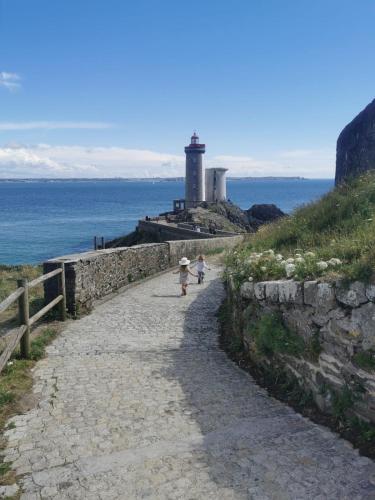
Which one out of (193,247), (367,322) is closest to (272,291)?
(367,322)

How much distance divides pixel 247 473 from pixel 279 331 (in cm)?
224

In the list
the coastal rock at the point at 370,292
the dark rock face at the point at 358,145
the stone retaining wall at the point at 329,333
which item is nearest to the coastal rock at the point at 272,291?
the stone retaining wall at the point at 329,333

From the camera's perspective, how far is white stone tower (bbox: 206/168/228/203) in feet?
235

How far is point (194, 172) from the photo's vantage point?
67.2 m

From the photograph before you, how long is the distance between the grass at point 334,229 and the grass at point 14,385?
375 centimetres

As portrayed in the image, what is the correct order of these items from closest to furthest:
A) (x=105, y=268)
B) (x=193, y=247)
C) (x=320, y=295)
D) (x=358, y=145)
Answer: (x=320, y=295), (x=105, y=268), (x=358, y=145), (x=193, y=247)

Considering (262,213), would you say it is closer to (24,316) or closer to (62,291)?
(62,291)

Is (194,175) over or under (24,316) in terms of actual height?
over

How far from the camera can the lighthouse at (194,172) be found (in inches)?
2648

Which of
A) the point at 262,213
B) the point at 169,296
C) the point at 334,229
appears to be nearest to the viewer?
the point at 334,229

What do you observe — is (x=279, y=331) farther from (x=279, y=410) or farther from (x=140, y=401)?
(x=140, y=401)

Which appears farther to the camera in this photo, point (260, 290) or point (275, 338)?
point (260, 290)

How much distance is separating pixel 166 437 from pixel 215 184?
6754 centimetres

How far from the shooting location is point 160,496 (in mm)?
4195
